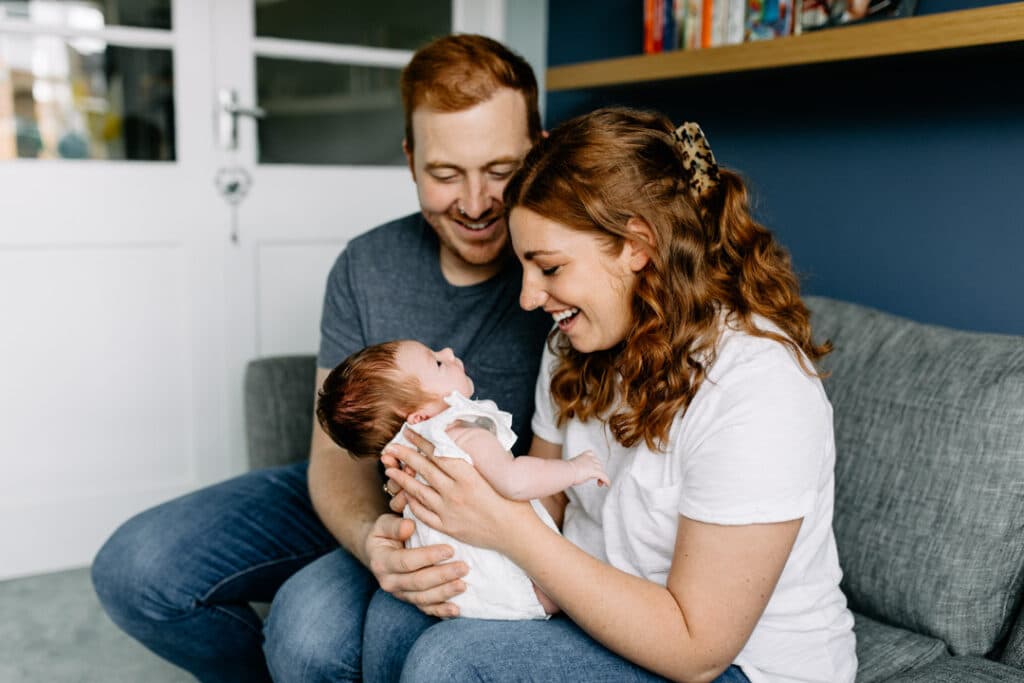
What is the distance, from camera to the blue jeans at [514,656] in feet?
3.74

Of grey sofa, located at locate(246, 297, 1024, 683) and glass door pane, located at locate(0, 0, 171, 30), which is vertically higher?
glass door pane, located at locate(0, 0, 171, 30)

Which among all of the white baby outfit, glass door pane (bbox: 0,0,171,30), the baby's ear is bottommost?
the white baby outfit

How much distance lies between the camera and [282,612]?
4.91 feet

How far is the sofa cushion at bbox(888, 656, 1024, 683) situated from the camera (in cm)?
128

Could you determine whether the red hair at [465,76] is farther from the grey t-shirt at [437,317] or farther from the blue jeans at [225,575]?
the blue jeans at [225,575]

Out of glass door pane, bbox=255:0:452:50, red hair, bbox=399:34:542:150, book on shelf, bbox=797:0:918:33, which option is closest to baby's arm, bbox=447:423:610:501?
red hair, bbox=399:34:542:150

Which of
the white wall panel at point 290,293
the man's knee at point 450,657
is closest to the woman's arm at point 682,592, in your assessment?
the man's knee at point 450,657

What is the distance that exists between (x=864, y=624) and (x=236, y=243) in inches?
81.9

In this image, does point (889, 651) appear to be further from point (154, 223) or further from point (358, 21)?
point (358, 21)

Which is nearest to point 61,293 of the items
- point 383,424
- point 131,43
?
point 131,43

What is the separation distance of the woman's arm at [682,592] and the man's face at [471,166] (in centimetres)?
62

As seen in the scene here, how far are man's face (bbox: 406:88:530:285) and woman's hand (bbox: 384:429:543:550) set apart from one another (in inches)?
18.0

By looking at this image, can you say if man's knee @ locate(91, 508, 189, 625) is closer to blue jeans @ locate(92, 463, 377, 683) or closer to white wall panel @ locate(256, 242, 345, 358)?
blue jeans @ locate(92, 463, 377, 683)

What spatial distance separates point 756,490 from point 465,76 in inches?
33.9
